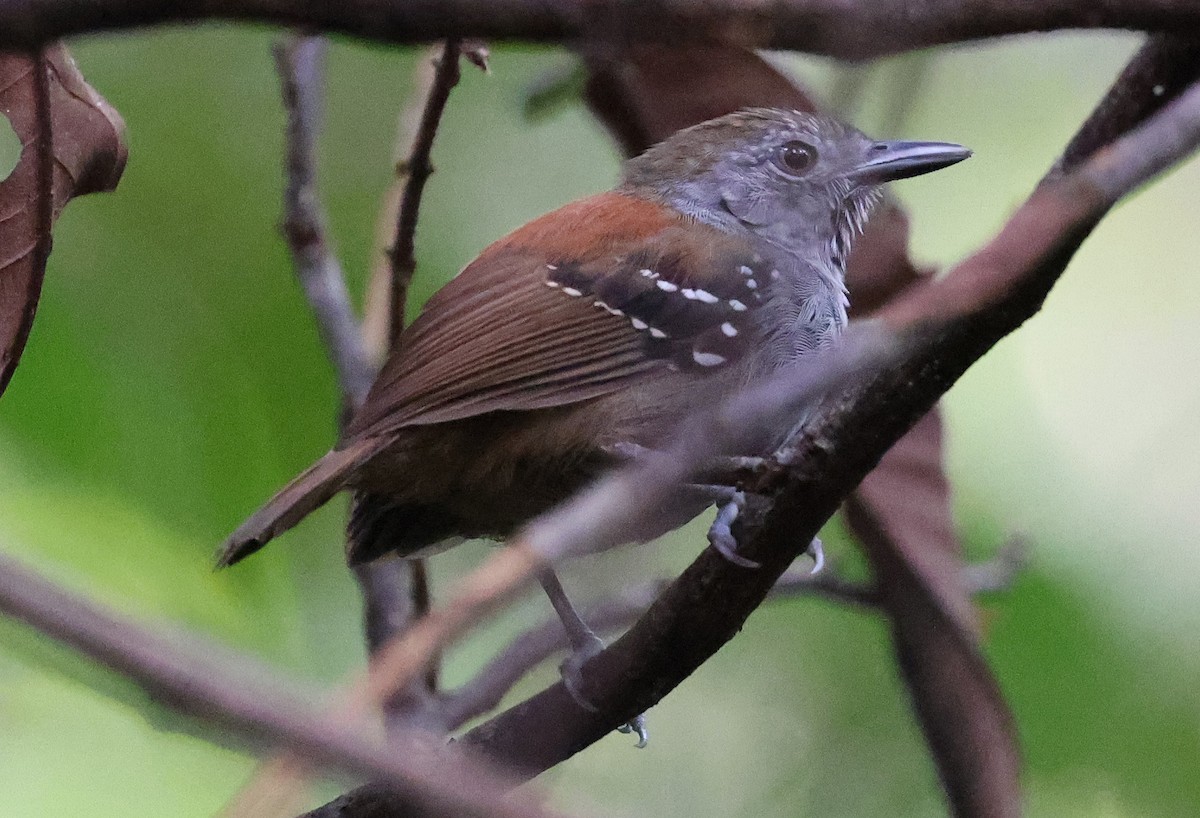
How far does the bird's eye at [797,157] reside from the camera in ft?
13.7

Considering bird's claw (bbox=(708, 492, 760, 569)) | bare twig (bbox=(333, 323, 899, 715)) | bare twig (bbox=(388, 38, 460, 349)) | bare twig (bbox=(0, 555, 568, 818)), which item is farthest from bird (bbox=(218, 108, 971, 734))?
bare twig (bbox=(0, 555, 568, 818))

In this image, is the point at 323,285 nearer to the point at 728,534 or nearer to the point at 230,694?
the point at 728,534

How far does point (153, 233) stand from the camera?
15.0 ft

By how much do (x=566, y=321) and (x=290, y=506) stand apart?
2.73 feet

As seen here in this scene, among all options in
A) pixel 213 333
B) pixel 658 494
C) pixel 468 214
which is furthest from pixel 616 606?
pixel 658 494

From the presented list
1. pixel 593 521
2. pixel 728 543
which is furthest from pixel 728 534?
pixel 593 521

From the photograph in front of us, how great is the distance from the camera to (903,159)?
400 centimetres

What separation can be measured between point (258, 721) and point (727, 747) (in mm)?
4243

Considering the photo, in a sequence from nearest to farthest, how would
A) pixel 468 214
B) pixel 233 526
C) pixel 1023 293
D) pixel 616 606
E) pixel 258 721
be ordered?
pixel 258 721 → pixel 1023 293 → pixel 616 606 → pixel 233 526 → pixel 468 214

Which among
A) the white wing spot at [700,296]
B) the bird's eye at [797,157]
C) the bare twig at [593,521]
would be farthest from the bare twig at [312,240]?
the bare twig at [593,521]

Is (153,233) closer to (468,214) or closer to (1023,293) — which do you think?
(468,214)

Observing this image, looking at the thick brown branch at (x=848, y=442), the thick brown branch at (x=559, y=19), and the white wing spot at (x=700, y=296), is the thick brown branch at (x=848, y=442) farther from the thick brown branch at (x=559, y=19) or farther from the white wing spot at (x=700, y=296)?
the white wing spot at (x=700, y=296)

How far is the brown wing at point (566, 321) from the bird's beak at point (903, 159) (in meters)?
0.60

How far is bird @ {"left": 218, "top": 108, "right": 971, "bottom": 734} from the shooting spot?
3.19 meters
